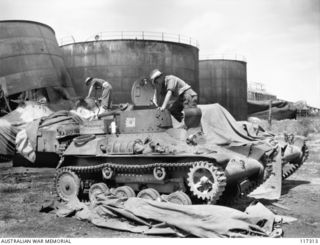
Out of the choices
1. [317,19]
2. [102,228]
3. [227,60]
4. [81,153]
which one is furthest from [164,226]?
[227,60]

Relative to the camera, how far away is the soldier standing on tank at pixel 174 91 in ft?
32.3

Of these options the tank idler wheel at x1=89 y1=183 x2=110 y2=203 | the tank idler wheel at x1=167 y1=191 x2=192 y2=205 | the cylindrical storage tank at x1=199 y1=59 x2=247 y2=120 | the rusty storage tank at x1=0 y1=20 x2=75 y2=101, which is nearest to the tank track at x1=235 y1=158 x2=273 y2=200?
the tank idler wheel at x1=167 y1=191 x2=192 y2=205

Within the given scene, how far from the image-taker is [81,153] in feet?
32.1

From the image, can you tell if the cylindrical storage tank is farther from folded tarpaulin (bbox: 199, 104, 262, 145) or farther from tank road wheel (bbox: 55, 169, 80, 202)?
tank road wheel (bbox: 55, 169, 80, 202)

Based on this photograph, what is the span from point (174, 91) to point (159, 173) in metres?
2.17

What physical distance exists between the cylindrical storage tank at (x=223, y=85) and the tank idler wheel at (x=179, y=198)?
24232mm

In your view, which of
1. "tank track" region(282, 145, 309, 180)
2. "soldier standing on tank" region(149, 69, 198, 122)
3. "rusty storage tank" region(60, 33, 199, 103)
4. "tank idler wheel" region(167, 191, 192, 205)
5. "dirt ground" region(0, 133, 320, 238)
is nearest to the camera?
"dirt ground" region(0, 133, 320, 238)

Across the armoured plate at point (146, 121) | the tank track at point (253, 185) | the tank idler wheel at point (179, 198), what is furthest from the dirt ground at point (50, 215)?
the armoured plate at point (146, 121)

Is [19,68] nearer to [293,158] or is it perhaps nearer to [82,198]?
[82,198]

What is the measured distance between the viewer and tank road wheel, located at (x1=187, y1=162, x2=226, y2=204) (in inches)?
312

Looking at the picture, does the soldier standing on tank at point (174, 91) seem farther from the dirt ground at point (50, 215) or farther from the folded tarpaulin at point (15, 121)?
the folded tarpaulin at point (15, 121)

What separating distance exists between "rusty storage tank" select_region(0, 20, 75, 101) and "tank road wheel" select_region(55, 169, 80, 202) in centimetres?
1179

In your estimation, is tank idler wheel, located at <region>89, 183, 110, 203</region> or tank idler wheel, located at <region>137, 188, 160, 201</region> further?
tank idler wheel, located at <region>89, 183, 110, 203</region>

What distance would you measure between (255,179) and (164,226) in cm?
340
